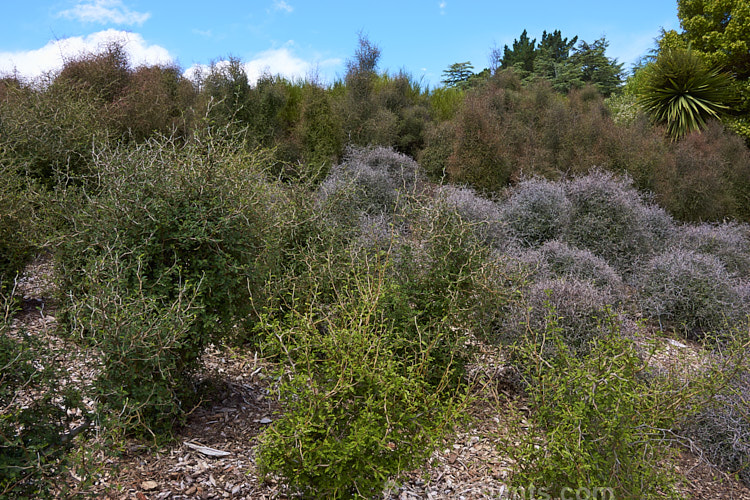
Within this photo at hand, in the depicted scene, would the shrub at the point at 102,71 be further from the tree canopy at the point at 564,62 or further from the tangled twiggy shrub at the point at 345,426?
the tree canopy at the point at 564,62

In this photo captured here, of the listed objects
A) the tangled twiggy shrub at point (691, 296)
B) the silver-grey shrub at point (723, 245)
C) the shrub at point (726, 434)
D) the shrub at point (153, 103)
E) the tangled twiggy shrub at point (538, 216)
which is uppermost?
the shrub at point (153, 103)

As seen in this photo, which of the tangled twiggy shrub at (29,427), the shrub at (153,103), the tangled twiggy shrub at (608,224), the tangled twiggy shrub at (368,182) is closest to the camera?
the tangled twiggy shrub at (29,427)

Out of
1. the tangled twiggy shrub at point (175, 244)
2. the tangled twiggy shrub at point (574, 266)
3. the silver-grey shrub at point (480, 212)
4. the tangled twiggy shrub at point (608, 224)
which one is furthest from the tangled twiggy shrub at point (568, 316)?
the tangled twiggy shrub at point (608, 224)

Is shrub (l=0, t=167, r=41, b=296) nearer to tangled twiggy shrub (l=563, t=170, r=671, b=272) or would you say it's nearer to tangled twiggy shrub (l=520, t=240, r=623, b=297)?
tangled twiggy shrub (l=520, t=240, r=623, b=297)

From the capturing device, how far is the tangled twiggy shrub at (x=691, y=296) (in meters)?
5.37

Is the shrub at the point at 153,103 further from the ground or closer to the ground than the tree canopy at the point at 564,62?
closer to the ground

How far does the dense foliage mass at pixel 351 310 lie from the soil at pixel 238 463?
0.12 meters

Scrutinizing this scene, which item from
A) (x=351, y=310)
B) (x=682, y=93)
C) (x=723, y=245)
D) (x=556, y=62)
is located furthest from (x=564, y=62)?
(x=351, y=310)

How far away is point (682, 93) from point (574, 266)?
35.0 ft

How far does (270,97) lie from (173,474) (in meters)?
9.56

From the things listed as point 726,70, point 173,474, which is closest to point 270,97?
point 173,474

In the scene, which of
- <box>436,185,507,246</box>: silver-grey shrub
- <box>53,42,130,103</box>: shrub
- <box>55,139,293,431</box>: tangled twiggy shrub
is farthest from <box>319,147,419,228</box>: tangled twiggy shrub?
<box>53,42,130,103</box>: shrub

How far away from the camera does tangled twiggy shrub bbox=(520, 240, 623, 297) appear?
520cm

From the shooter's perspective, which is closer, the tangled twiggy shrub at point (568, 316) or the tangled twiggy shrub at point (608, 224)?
the tangled twiggy shrub at point (568, 316)
